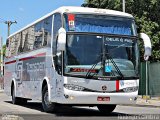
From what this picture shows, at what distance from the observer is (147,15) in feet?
137

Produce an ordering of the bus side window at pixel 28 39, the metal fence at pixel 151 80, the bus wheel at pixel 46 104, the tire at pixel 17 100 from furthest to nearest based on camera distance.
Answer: the metal fence at pixel 151 80 < the tire at pixel 17 100 < the bus side window at pixel 28 39 < the bus wheel at pixel 46 104

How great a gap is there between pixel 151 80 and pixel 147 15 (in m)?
13.3

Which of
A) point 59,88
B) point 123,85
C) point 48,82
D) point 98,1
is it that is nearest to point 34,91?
point 48,82

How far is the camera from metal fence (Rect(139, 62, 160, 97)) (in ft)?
96.7

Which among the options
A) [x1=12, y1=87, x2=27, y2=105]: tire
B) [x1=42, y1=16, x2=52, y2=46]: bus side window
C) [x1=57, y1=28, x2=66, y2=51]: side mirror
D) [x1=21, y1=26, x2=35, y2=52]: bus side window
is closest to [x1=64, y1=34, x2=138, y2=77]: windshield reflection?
[x1=57, y1=28, x2=66, y2=51]: side mirror

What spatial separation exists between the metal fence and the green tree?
413 inches

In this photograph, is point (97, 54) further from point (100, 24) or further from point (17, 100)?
point (17, 100)

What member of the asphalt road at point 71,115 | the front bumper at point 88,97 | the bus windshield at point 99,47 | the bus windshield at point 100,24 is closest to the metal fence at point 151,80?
the asphalt road at point 71,115

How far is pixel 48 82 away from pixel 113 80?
2779 millimetres

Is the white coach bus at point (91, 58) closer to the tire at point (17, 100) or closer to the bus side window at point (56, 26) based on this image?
the bus side window at point (56, 26)

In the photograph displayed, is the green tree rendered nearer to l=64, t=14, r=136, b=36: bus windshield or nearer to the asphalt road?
the asphalt road

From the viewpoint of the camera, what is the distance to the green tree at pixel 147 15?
4075cm

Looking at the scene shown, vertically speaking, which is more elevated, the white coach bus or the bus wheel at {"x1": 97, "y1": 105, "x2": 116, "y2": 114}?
the white coach bus

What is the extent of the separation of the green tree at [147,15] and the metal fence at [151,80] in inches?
413
